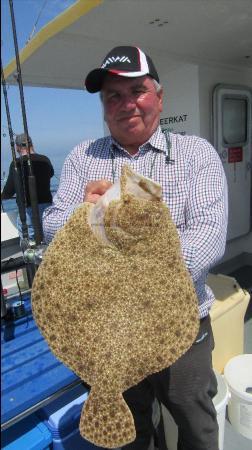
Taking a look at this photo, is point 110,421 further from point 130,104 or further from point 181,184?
point 130,104

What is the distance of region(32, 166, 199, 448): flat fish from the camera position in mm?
1253

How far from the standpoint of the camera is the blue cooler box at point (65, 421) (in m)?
2.24

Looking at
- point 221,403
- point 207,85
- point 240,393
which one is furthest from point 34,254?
point 207,85

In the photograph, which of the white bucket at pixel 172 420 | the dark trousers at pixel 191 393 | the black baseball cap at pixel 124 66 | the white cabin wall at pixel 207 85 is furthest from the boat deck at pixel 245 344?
the black baseball cap at pixel 124 66

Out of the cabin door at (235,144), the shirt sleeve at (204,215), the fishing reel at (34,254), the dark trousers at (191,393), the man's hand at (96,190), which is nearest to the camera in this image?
the man's hand at (96,190)

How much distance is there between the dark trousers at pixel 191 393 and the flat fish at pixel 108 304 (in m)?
0.63

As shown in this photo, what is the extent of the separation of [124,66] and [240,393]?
250 centimetres

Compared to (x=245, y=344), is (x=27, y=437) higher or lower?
higher

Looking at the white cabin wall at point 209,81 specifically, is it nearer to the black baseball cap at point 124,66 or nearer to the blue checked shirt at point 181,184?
the blue checked shirt at point 181,184

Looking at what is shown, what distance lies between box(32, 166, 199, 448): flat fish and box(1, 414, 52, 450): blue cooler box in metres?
1.09

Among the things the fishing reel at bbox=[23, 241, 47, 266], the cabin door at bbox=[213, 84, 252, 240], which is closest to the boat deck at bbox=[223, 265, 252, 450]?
the cabin door at bbox=[213, 84, 252, 240]

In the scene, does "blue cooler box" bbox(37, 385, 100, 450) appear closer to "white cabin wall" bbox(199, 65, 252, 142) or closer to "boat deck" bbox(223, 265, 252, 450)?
"boat deck" bbox(223, 265, 252, 450)

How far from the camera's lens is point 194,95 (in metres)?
4.59

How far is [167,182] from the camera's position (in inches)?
71.5
